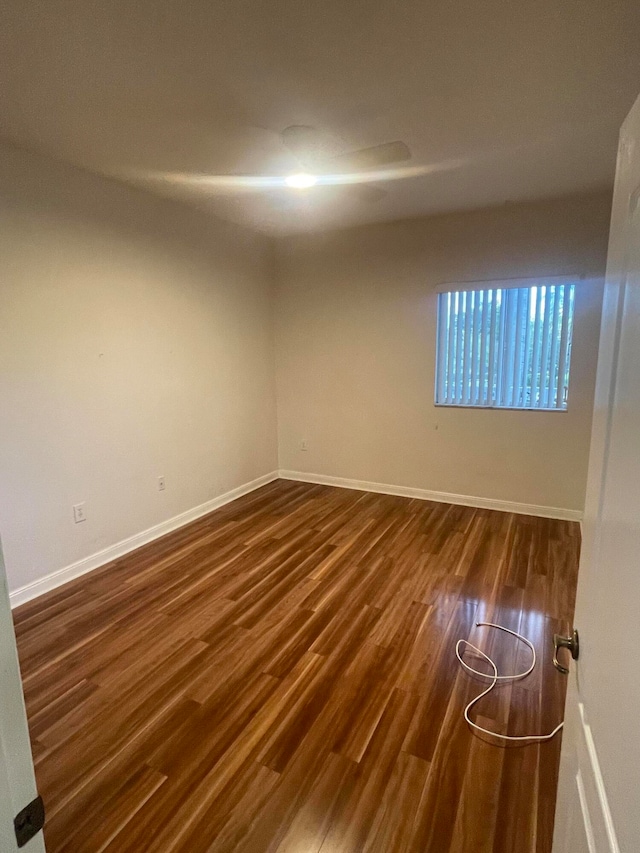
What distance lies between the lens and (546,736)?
1758mm

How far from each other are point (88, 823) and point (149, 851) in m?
0.25

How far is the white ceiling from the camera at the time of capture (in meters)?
1.58

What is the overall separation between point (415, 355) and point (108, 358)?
263 cm

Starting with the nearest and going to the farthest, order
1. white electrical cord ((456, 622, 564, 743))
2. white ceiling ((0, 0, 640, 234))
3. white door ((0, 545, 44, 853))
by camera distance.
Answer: white door ((0, 545, 44, 853)) → white ceiling ((0, 0, 640, 234)) → white electrical cord ((456, 622, 564, 743))

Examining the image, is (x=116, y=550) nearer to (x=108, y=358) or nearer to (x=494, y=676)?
(x=108, y=358)

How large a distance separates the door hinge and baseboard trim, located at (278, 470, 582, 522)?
400cm

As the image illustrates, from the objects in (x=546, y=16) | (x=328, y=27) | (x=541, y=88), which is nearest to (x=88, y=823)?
(x=328, y=27)

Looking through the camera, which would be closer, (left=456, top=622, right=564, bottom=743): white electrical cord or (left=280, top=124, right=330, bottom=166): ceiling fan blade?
(left=456, top=622, right=564, bottom=743): white electrical cord

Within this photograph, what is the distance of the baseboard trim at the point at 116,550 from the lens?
2770mm

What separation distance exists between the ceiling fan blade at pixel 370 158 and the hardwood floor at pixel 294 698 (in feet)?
8.33

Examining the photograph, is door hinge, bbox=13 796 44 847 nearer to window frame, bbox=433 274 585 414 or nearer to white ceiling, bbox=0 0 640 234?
white ceiling, bbox=0 0 640 234

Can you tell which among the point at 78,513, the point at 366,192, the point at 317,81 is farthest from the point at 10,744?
the point at 366,192

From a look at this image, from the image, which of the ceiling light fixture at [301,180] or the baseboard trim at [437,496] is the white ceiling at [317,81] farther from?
the baseboard trim at [437,496]

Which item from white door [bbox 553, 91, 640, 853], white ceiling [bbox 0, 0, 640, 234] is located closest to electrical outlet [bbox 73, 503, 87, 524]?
white ceiling [bbox 0, 0, 640, 234]
